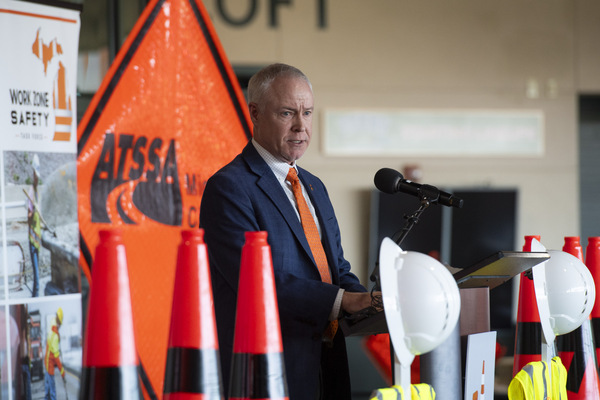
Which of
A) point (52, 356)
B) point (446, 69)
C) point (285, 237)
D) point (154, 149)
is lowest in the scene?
point (52, 356)

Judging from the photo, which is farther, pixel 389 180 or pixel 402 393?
pixel 389 180

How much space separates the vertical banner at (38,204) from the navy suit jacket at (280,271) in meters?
0.66

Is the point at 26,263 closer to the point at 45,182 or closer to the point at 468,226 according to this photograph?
the point at 45,182

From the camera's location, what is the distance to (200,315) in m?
1.21

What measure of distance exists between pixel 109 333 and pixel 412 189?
0.89m

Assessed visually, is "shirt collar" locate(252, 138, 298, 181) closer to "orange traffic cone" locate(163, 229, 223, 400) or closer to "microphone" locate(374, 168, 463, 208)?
"microphone" locate(374, 168, 463, 208)

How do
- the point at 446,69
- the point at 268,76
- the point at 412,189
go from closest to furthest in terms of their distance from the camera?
the point at 412,189, the point at 268,76, the point at 446,69

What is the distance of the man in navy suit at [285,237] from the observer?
176 centimetres

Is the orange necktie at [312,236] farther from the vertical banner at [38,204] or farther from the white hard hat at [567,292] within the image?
the vertical banner at [38,204]

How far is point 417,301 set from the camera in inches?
49.7

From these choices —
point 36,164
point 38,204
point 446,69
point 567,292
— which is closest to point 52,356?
point 38,204

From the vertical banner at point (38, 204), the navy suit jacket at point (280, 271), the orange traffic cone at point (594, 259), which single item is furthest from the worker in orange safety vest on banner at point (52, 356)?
the orange traffic cone at point (594, 259)

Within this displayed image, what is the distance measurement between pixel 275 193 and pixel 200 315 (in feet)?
2.50

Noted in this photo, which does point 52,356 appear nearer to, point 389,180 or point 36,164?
point 36,164
